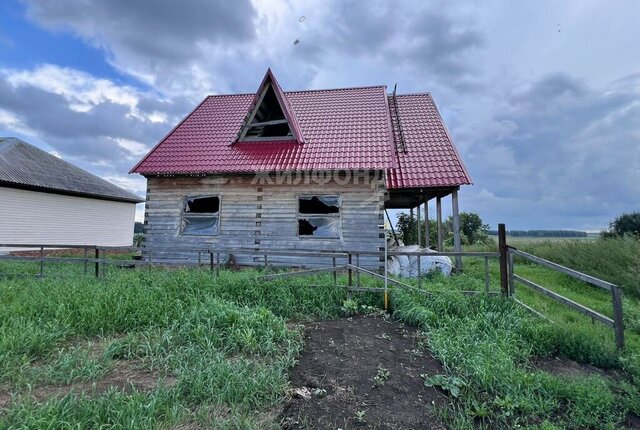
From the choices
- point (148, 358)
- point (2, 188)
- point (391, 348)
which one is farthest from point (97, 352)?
point (2, 188)

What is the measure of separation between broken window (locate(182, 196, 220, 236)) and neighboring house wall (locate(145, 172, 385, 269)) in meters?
0.15

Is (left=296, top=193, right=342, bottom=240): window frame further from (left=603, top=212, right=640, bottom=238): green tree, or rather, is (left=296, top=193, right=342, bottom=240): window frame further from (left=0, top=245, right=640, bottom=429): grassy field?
(left=603, top=212, right=640, bottom=238): green tree

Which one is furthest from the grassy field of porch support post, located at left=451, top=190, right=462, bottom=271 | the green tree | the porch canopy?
the green tree

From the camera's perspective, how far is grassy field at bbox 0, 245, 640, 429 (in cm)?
292

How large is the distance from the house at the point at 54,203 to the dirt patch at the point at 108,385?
1624 centimetres

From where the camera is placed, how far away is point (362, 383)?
3.42m

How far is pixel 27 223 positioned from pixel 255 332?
18.0 metres

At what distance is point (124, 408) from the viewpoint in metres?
2.78

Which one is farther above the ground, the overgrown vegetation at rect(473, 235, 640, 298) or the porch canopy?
the porch canopy

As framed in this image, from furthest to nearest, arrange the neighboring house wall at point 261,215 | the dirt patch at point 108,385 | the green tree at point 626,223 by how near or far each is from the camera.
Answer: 1. the green tree at point 626,223
2. the neighboring house wall at point 261,215
3. the dirt patch at point 108,385

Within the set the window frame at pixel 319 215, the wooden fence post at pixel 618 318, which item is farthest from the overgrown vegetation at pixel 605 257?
the window frame at pixel 319 215

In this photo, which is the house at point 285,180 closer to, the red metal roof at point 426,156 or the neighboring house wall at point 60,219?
the red metal roof at point 426,156

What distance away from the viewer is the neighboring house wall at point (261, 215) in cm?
967

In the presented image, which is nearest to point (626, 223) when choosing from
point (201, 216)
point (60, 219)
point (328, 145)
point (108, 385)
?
point (328, 145)
